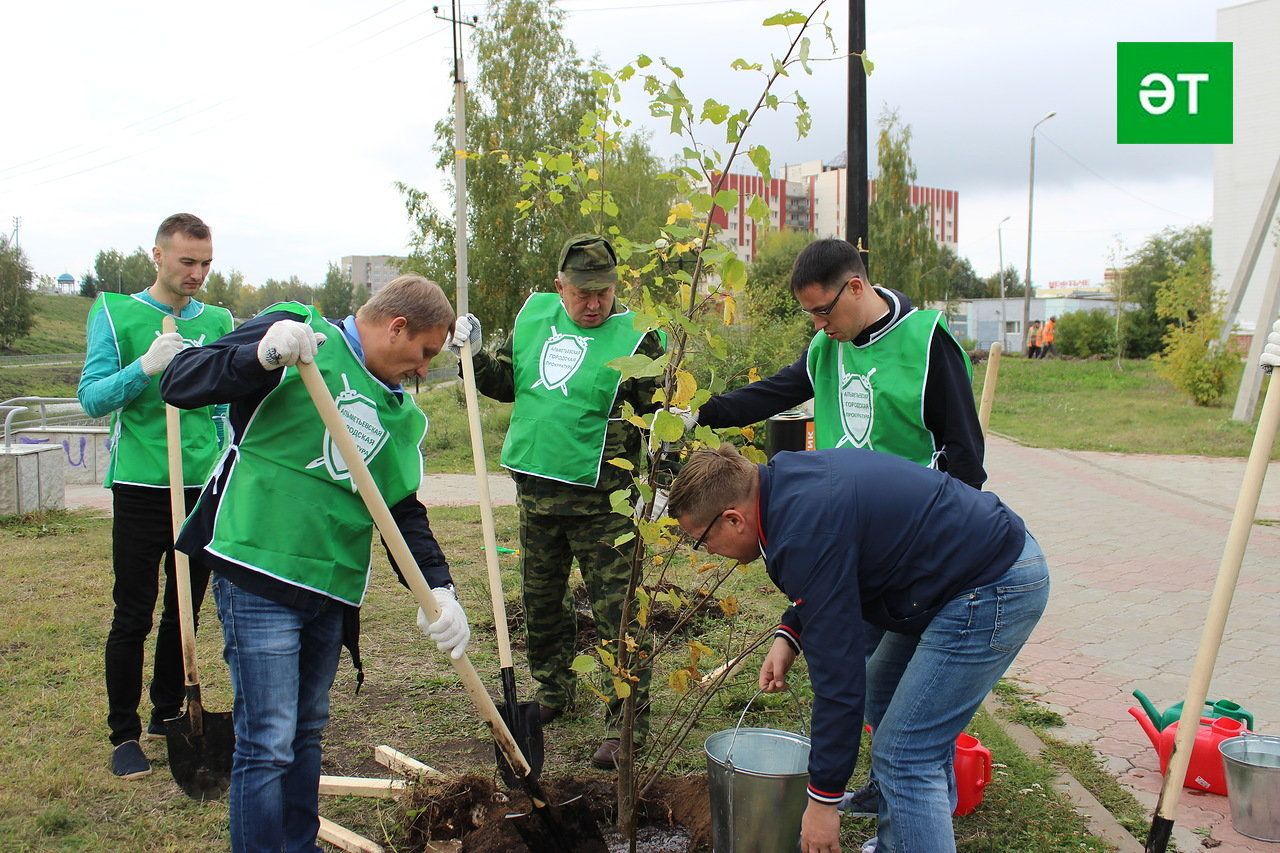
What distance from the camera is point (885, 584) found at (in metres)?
2.37

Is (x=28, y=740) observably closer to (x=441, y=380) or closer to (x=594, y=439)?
(x=594, y=439)

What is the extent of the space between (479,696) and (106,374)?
2.02m

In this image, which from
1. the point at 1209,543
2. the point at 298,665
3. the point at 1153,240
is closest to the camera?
the point at 298,665

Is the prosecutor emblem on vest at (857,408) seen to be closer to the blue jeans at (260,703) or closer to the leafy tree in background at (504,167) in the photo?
the blue jeans at (260,703)

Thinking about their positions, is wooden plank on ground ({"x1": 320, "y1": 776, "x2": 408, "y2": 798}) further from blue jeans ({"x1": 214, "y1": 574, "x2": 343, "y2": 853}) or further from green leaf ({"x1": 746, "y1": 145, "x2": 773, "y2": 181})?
green leaf ({"x1": 746, "y1": 145, "x2": 773, "y2": 181})

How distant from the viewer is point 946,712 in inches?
96.3

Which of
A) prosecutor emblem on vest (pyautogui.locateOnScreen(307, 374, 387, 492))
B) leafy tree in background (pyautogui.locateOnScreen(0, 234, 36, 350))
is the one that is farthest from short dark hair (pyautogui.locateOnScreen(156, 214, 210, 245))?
leafy tree in background (pyautogui.locateOnScreen(0, 234, 36, 350))

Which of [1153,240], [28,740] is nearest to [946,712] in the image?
[28,740]

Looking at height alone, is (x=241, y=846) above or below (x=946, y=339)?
below

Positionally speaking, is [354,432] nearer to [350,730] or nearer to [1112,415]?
[350,730]

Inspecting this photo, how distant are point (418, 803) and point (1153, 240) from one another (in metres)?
56.4

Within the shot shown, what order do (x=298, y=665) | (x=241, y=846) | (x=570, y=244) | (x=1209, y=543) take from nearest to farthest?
1. (x=241, y=846)
2. (x=298, y=665)
3. (x=570, y=244)
4. (x=1209, y=543)

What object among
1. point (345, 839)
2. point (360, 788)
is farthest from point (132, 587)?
point (345, 839)

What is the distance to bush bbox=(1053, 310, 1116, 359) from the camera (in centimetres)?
3541
